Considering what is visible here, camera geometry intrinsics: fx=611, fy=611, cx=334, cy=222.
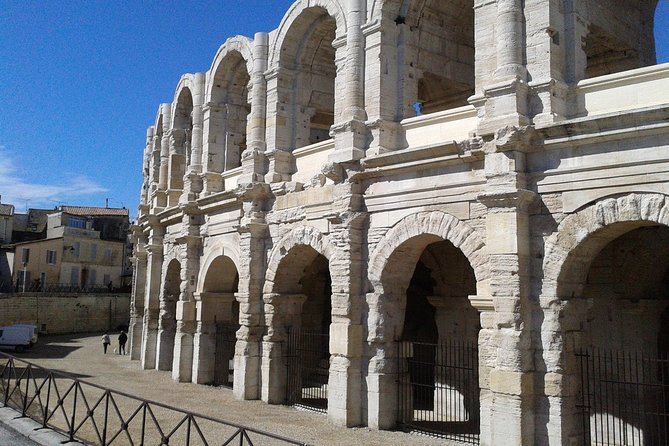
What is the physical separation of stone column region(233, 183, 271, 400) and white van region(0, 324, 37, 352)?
1390 centimetres

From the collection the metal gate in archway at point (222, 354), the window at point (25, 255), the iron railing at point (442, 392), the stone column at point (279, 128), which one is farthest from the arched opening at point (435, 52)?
the window at point (25, 255)

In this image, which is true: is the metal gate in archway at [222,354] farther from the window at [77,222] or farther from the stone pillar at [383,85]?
the window at [77,222]

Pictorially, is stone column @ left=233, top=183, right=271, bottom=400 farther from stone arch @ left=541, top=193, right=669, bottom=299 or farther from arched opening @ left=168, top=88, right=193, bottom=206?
arched opening @ left=168, top=88, right=193, bottom=206

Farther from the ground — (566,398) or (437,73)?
(437,73)

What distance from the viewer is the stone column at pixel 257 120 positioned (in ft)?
43.5

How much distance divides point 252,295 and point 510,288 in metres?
6.44

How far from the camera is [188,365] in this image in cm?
1574

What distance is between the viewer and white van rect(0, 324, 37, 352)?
74.6 feet

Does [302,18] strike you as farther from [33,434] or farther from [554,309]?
[33,434]

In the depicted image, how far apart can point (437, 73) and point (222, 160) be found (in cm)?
671

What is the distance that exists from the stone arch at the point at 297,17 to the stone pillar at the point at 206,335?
5.96 metres

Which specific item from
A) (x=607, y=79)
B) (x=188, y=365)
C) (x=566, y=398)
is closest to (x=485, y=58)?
(x=607, y=79)

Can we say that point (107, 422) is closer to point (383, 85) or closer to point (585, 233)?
point (383, 85)

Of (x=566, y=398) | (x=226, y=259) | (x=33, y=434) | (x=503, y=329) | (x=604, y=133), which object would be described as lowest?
(x=33, y=434)
